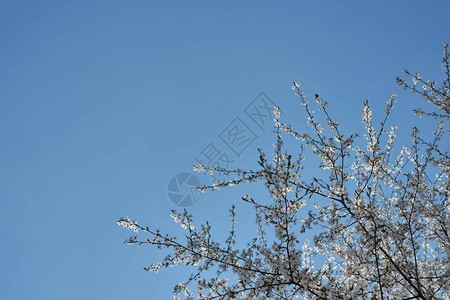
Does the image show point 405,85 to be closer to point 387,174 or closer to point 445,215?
point 387,174

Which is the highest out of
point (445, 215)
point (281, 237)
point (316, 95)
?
point (316, 95)

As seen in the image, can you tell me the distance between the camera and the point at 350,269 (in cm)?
500

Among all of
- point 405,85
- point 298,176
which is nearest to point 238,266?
point 298,176

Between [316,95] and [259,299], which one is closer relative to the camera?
[259,299]

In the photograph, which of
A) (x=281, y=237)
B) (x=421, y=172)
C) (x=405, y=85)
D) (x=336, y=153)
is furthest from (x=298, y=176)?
(x=405, y=85)

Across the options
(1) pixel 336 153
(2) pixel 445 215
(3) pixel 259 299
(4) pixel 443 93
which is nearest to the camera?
(3) pixel 259 299

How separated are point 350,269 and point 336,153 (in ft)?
6.61

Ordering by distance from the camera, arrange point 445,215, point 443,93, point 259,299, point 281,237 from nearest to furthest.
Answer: point 281,237
point 259,299
point 445,215
point 443,93

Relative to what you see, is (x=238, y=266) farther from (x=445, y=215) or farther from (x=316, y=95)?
(x=445, y=215)

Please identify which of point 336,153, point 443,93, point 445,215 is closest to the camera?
point 336,153

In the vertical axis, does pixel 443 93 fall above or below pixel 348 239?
above

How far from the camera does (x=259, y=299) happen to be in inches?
157

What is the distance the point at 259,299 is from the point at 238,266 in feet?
1.71

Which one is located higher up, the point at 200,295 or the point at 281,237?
the point at 200,295
